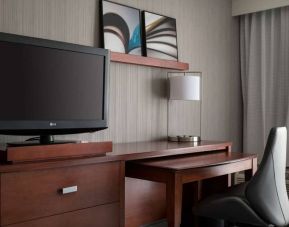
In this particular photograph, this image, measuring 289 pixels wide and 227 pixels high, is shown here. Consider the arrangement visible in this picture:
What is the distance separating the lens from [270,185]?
6.65 feet

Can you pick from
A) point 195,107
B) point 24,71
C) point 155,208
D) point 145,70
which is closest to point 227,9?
point 195,107

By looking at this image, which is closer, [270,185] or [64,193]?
[64,193]

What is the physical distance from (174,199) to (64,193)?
551 millimetres

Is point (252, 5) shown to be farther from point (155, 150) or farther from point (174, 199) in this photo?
point (174, 199)

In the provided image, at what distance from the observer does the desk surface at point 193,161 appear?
2068mm

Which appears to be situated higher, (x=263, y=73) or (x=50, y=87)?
(x=263, y=73)

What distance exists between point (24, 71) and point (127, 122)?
108 cm

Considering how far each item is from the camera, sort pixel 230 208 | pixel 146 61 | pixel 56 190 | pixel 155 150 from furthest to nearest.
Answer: pixel 146 61
pixel 155 150
pixel 230 208
pixel 56 190

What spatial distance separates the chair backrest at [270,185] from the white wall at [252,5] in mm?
1769

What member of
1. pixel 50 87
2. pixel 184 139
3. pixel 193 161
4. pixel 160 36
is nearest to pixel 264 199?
pixel 193 161

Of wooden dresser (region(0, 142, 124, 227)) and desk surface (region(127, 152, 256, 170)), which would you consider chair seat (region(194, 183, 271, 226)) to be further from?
wooden dresser (region(0, 142, 124, 227))

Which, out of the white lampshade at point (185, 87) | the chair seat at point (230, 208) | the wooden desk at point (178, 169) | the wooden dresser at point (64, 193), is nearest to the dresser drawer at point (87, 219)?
the wooden dresser at point (64, 193)

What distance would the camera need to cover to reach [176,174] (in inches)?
77.0

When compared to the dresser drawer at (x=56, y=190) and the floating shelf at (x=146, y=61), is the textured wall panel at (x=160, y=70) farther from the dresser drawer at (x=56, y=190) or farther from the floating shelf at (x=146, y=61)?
the dresser drawer at (x=56, y=190)
